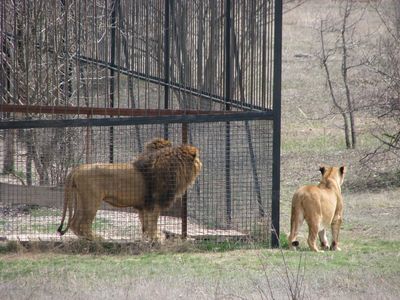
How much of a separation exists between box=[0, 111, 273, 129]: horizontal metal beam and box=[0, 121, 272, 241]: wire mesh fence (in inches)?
14.9

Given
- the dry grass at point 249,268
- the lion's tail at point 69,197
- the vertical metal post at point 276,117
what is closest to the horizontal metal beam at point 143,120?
the vertical metal post at point 276,117

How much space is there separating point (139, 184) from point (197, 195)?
0.75m

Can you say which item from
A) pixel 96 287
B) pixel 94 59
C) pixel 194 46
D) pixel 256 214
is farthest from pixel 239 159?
pixel 96 287

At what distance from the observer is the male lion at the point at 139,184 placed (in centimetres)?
1080

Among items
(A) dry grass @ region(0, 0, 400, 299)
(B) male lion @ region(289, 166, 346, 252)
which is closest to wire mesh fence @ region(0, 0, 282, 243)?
(B) male lion @ region(289, 166, 346, 252)

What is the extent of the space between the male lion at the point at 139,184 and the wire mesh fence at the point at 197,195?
0.10 metres

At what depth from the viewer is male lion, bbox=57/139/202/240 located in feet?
35.4

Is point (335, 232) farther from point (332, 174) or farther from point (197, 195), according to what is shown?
point (197, 195)

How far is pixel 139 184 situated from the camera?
11.0 meters

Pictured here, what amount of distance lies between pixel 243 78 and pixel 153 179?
1.54 m

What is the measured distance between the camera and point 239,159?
11047mm

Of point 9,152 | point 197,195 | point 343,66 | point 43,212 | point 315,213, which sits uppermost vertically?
point 343,66

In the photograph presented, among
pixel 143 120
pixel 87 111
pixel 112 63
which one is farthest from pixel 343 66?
pixel 143 120

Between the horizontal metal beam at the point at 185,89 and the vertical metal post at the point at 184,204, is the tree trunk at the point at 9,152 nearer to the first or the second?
the horizontal metal beam at the point at 185,89
